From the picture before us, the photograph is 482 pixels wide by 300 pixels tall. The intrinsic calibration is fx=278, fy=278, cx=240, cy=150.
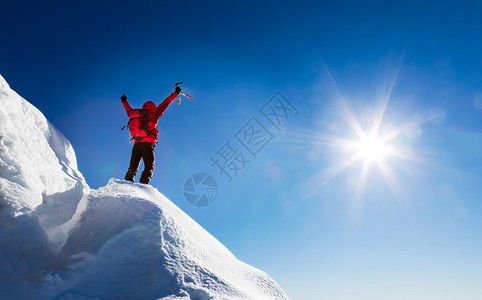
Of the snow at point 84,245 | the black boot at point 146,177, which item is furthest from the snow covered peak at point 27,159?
the black boot at point 146,177

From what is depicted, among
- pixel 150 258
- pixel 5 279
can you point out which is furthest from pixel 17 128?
pixel 150 258

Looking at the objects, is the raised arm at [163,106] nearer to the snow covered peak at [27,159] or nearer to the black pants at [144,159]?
the black pants at [144,159]

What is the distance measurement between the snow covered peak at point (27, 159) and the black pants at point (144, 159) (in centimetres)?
199

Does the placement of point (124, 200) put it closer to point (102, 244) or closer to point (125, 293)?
point (102, 244)

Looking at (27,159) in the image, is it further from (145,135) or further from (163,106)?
(163,106)

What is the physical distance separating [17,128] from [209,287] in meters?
4.19

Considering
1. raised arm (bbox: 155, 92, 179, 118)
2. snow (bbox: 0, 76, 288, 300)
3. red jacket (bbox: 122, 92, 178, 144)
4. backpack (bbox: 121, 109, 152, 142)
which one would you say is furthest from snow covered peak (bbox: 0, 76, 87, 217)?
raised arm (bbox: 155, 92, 179, 118)

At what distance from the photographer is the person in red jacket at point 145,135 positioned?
799 centimetres

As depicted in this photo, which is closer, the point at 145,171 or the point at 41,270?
the point at 41,270

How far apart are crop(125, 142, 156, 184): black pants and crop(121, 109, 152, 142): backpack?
9.7 inches

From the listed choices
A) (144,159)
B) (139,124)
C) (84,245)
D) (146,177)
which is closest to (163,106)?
(139,124)

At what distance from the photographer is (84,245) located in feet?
13.1

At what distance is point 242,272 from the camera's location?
5.05 meters

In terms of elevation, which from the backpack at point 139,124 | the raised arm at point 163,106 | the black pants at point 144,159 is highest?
the raised arm at point 163,106
